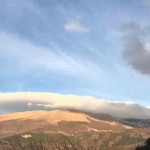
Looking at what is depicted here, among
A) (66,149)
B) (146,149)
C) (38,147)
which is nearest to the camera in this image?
(66,149)

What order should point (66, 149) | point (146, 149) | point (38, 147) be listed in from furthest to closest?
1. point (146, 149)
2. point (38, 147)
3. point (66, 149)

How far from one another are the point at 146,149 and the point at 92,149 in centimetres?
13333

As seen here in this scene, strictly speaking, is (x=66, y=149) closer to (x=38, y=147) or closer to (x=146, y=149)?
(x=38, y=147)

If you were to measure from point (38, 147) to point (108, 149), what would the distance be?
7775 millimetres

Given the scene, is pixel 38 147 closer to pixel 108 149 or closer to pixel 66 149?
pixel 66 149

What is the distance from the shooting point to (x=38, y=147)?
36.2 metres

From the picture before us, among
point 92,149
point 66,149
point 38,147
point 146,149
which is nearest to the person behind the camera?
point 66,149

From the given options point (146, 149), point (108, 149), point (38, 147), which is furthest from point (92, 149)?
point (146, 149)

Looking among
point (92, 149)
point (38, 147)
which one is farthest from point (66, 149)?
point (92, 149)

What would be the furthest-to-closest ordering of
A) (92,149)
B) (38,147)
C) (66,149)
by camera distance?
(92,149), (38,147), (66,149)

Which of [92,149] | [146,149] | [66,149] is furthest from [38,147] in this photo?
[146,149]

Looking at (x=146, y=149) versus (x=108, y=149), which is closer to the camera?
(x=108, y=149)

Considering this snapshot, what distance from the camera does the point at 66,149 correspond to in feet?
109

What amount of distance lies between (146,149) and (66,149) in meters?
141
